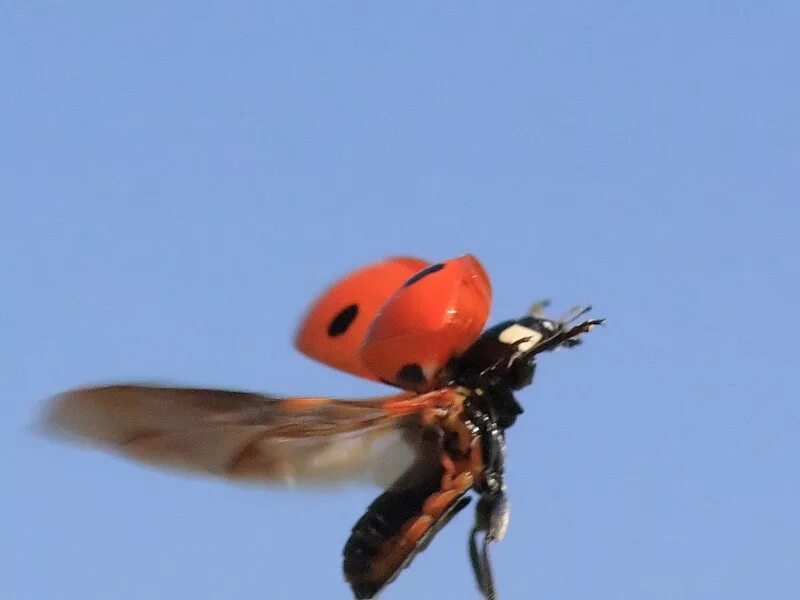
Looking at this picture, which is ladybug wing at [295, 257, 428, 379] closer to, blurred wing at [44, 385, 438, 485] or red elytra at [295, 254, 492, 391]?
red elytra at [295, 254, 492, 391]

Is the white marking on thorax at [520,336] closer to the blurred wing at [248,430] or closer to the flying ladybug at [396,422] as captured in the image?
the flying ladybug at [396,422]

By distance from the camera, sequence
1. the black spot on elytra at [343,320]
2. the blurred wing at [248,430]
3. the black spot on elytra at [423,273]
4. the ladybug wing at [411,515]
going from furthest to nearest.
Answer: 1. the black spot on elytra at [343,320]
2. the black spot on elytra at [423,273]
3. the ladybug wing at [411,515]
4. the blurred wing at [248,430]

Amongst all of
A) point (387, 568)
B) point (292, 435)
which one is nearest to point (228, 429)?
point (292, 435)

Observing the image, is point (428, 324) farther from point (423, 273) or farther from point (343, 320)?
point (343, 320)

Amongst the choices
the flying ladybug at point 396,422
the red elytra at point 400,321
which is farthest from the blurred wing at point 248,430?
the red elytra at point 400,321

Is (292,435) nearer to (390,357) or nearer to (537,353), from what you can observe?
(390,357)

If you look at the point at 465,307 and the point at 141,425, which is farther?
the point at 465,307

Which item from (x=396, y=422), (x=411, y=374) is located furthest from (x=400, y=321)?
(x=396, y=422)

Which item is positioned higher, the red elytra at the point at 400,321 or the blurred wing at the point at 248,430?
the red elytra at the point at 400,321
